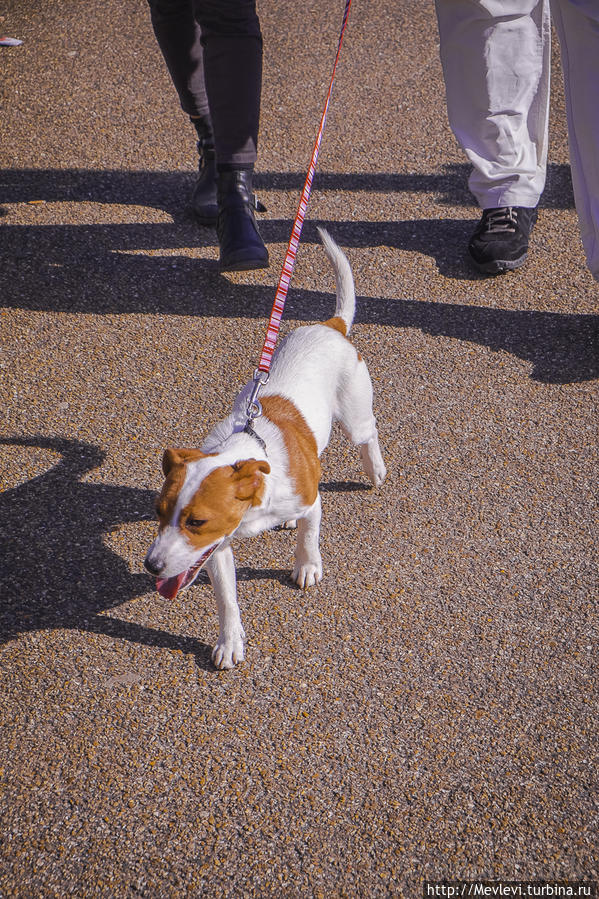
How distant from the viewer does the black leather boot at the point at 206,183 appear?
4656mm

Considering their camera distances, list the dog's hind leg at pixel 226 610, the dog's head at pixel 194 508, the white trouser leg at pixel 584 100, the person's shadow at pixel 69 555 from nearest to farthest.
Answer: the dog's head at pixel 194 508 → the dog's hind leg at pixel 226 610 → the person's shadow at pixel 69 555 → the white trouser leg at pixel 584 100

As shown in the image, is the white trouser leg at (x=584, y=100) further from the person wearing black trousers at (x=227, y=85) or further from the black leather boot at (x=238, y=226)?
the black leather boot at (x=238, y=226)

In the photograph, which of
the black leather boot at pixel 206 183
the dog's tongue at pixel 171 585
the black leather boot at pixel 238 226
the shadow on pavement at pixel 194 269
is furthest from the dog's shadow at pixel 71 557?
the black leather boot at pixel 206 183

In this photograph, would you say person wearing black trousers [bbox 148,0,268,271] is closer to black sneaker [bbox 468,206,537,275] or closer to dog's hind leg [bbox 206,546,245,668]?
black sneaker [bbox 468,206,537,275]

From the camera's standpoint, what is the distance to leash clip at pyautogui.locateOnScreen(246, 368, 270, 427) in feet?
7.94

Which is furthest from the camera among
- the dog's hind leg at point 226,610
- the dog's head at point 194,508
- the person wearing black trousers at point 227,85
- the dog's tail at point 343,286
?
the person wearing black trousers at point 227,85

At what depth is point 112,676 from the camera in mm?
2586

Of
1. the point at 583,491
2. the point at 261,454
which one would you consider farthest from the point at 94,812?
the point at 583,491

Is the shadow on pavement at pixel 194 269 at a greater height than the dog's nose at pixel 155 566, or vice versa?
the dog's nose at pixel 155 566

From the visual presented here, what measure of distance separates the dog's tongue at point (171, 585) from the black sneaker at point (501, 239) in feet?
9.55

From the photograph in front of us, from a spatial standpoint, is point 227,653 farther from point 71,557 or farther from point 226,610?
point 71,557

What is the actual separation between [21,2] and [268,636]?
661 centimetres

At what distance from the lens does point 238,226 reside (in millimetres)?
4082

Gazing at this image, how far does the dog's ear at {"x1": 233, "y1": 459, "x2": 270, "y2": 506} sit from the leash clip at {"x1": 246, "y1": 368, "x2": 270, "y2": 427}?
0.26 metres
